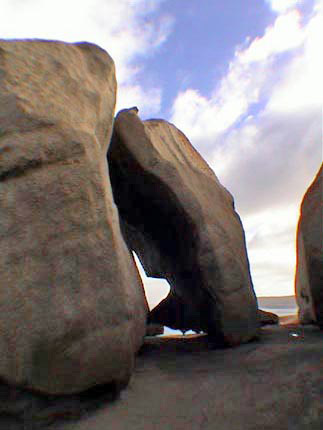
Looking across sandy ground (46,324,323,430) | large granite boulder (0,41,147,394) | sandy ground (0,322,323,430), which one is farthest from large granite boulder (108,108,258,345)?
large granite boulder (0,41,147,394)

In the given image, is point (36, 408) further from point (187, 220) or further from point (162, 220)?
point (162, 220)

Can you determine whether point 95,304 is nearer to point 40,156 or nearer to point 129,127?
point 40,156

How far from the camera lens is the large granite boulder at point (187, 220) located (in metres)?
3.98

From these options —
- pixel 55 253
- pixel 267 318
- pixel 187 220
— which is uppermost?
pixel 187 220

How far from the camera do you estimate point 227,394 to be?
2715 mm

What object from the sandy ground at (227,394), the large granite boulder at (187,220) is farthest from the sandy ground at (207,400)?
the large granite boulder at (187,220)

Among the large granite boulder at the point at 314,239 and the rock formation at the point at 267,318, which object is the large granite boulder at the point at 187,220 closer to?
the large granite boulder at the point at 314,239

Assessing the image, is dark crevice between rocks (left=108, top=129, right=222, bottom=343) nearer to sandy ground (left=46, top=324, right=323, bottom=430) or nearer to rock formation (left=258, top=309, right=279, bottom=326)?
sandy ground (left=46, top=324, right=323, bottom=430)

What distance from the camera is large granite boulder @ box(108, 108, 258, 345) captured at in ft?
13.1

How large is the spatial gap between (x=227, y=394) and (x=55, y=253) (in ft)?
4.54

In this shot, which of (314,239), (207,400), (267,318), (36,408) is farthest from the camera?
(267,318)

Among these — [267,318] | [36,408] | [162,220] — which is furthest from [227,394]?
[267,318]

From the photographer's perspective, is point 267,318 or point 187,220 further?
point 267,318

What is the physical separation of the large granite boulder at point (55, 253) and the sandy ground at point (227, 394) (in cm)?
23
